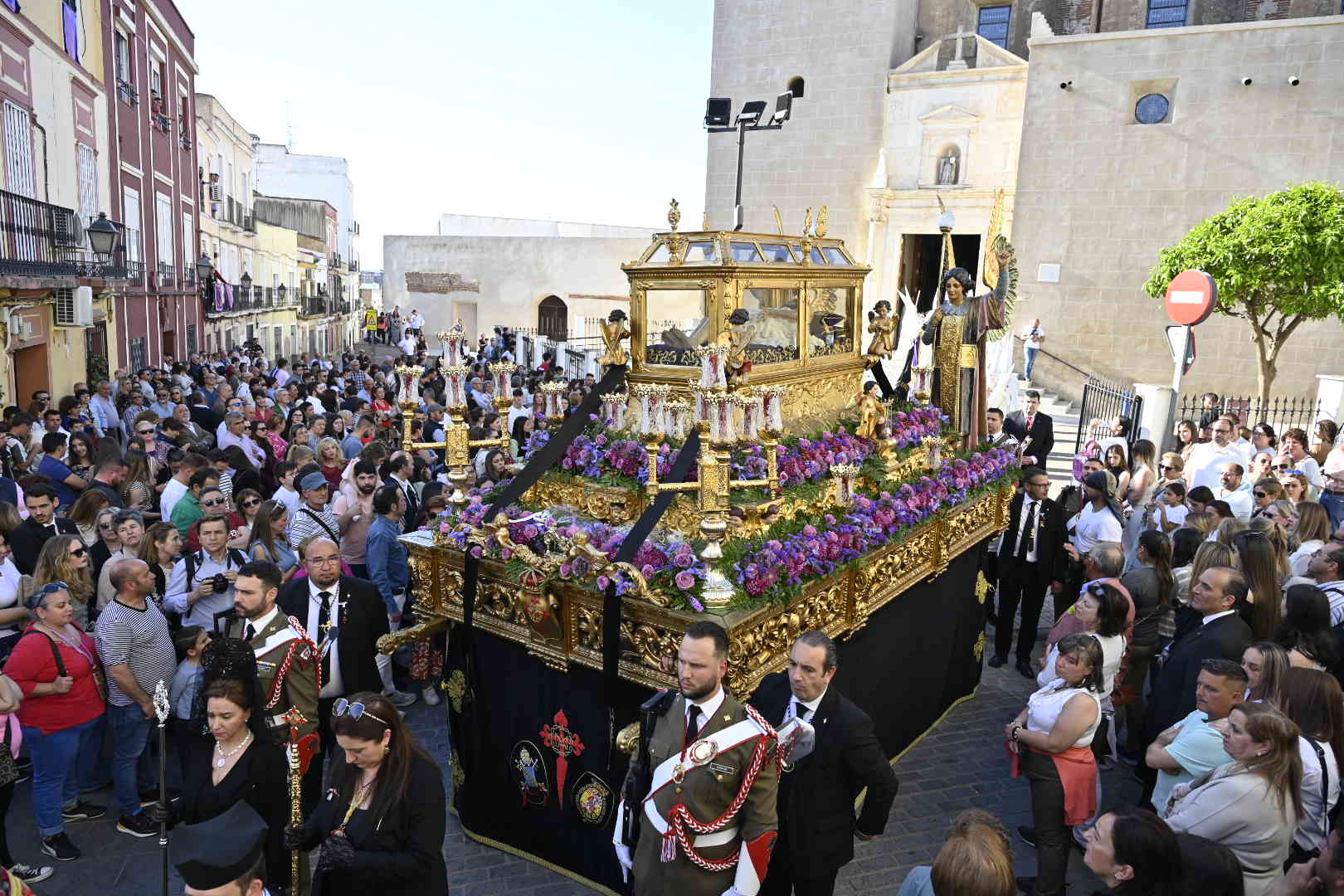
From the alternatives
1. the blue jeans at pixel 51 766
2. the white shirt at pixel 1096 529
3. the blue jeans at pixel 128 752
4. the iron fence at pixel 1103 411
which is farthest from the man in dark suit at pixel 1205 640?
the iron fence at pixel 1103 411

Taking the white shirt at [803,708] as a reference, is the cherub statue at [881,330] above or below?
above

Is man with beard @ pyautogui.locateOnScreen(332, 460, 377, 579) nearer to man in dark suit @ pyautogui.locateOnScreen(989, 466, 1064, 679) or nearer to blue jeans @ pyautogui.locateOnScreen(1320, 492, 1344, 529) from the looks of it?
man in dark suit @ pyautogui.locateOnScreen(989, 466, 1064, 679)

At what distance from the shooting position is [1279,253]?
16.4 meters

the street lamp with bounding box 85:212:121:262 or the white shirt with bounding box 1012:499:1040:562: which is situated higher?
the street lamp with bounding box 85:212:121:262

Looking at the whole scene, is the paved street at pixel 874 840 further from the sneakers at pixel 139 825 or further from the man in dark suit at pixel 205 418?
the man in dark suit at pixel 205 418

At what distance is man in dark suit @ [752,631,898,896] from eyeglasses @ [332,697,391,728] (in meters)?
1.76

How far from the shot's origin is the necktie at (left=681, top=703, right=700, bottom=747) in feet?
11.7

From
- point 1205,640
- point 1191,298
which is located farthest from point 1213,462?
point 1205,640

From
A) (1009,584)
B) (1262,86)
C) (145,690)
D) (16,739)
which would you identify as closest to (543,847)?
(145,690)

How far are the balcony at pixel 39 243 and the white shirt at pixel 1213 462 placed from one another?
1514cm

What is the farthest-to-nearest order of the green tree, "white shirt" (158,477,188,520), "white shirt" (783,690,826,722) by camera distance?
1. the green tree
2. "white shirt" (158,477,188,520)
3. "white shirt" (783,690,826,722)

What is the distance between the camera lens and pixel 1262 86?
2133 centimetres

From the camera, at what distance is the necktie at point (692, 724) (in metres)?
3.56

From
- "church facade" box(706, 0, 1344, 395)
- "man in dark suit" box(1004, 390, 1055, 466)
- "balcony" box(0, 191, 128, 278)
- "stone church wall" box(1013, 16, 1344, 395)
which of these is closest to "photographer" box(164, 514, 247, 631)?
"balcony" box(0, 191, 128, 278)
